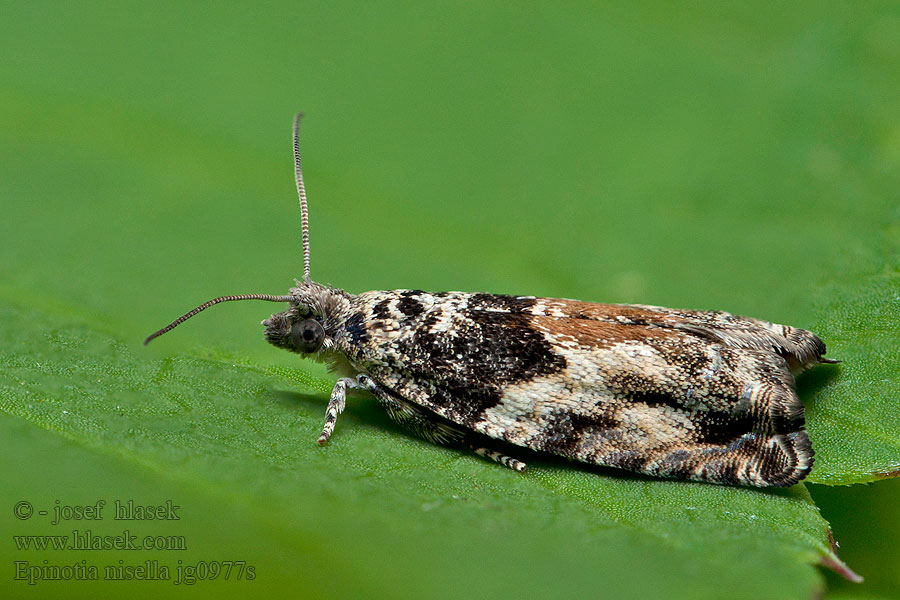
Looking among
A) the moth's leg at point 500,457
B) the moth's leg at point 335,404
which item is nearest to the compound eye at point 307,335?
the moth's leg at point 335,404

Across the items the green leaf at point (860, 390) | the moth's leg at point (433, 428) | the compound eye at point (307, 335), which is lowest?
the moth's leg at point (433, 428)

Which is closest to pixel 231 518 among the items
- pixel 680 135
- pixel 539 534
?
pixel 539 534

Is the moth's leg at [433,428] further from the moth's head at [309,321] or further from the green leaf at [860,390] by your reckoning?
the green leaf at [860,390]

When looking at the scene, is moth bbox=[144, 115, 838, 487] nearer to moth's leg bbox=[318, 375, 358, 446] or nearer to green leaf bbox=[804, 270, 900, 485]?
moth's leg bbox=[318, 375, 358, 446]

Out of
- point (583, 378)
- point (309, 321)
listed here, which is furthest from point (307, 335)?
point (583, 378)

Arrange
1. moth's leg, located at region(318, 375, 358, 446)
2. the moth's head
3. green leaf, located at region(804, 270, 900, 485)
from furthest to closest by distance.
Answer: the moth's head, moth's leg, located at region(318, 375, 358, 446), green leaf, located at region(804, 270, 900, 485)

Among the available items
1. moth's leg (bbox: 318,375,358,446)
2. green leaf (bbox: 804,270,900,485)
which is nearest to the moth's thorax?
moth's leg (bbox: 318,375,358,446)

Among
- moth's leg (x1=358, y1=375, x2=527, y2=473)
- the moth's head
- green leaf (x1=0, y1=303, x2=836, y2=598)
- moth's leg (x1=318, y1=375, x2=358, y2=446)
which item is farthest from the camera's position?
the moth's head
